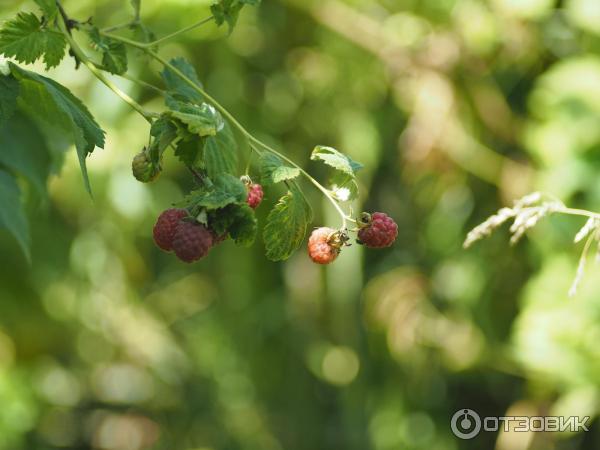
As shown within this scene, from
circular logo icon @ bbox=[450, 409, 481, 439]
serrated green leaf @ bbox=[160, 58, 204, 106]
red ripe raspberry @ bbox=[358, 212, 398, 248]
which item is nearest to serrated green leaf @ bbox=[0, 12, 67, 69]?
serrated green leaf @ bbox=[160, 58, 204, 106]

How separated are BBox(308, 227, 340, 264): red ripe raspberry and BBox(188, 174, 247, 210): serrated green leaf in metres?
0.10

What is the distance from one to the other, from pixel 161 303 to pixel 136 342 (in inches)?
5.9

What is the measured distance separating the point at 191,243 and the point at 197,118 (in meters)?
0.11

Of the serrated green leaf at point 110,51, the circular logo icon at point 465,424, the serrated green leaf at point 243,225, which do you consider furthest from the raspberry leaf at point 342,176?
the circular logo icon at point 465,424

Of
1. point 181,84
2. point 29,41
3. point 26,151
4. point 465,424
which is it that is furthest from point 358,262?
point 29,41

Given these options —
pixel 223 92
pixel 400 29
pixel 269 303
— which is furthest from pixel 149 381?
pixel 400 29

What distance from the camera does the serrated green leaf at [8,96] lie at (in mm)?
800

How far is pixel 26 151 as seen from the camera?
45.8 inches

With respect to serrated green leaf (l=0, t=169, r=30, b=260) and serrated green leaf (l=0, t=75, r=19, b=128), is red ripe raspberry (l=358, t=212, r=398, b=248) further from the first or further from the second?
serrated green leaf (l=0, t=169, r=30, b=260)

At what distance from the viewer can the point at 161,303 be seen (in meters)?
2.92

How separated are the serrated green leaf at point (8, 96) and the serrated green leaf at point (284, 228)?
0.25 meters

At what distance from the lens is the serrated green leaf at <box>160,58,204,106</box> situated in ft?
2.90

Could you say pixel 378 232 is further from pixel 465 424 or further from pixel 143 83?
pixel 465 424

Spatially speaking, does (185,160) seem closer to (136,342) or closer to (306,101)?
(306,101)
